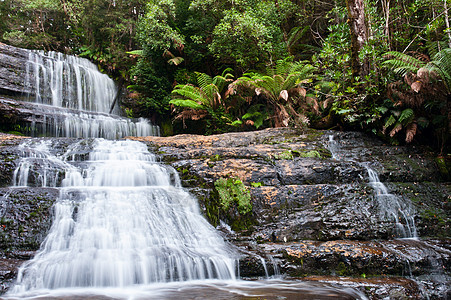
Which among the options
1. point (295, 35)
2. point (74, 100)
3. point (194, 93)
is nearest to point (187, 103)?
point (194, 93)

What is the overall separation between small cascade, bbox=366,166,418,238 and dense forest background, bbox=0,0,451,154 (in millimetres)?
1898

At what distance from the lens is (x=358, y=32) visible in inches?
264

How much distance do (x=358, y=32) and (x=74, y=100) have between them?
942 cm

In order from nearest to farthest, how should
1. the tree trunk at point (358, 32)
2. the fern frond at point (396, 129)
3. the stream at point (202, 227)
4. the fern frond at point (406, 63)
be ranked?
the stream at point (202, 227)
the fern frond at point (406, 63)
the fern frond at point (396, 129)
the tree trunk at point (358, 32)

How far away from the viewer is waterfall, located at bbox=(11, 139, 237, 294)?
3.12m

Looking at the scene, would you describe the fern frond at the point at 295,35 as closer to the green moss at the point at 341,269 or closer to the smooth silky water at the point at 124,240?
the smooth silky water at the point at 124,240

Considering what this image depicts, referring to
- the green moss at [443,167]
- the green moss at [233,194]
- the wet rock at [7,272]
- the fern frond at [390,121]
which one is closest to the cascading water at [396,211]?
the green moss at [443,167]

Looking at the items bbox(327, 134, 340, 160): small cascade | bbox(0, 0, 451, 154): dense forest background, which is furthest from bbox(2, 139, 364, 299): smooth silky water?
bbox(0, 0, 451, 154): dense forest background

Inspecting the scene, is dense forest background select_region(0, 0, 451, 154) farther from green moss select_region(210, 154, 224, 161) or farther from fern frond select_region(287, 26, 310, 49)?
green moss select_region(210, 154, 224, 161)

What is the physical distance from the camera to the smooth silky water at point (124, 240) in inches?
115

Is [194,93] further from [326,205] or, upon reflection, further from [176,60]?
[326,205]

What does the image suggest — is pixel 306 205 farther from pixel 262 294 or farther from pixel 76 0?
pixel 76 0

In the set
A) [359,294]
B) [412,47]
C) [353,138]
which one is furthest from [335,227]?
[412,47]

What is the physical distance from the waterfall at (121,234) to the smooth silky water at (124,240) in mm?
11
